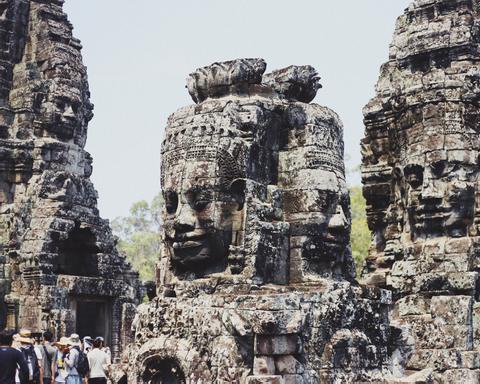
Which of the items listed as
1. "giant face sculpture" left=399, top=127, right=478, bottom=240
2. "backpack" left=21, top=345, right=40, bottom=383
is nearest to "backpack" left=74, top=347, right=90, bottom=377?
"backpack" left=21, top=345, right=40, bottom=383

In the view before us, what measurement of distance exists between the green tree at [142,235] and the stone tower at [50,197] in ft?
90.9

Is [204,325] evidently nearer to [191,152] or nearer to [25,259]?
[191,152]

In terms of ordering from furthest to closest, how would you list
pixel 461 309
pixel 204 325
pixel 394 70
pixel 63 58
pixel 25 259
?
pixel 63 58
pixel 25 259
pixel 394 70
pixel 461 309
pixel 204 325

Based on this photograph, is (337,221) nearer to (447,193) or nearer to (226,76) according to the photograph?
(226,76)

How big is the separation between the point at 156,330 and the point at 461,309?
19.7 feet

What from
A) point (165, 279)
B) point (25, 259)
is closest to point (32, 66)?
point (25, 259)

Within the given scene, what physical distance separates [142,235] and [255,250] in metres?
46.3

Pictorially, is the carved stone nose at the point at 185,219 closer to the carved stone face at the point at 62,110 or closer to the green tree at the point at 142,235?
the carved stone face at the point at 62,110

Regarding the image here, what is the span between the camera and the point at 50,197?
22.6 m

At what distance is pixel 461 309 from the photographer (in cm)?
1513

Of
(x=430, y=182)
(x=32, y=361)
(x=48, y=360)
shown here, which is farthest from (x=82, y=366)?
(x=430, y=182)

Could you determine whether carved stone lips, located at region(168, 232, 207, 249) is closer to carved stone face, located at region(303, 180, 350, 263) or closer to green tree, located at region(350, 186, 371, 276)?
carved stone face, located at region(303, 180, 350, 263)

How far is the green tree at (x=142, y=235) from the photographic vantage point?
2140 inches

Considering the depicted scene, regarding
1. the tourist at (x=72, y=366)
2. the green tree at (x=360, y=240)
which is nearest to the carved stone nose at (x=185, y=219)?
the tourist at (x=72, y=366)
